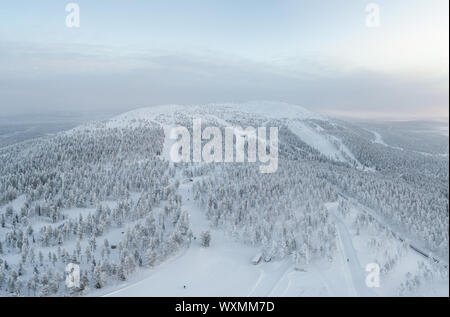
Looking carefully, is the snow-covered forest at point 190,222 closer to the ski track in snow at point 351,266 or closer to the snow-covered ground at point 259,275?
the snow-covered ground at point 259,275

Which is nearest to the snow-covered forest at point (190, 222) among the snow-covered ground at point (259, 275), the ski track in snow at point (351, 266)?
the snow-covered ground at point (259, 275)

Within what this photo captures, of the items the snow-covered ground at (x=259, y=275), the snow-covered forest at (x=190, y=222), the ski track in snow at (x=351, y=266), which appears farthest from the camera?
the snow-covered forest at (x=190, y=222)

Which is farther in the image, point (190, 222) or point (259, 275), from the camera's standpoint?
point (190, 222)

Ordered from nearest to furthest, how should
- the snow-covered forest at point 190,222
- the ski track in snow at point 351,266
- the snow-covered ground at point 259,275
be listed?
the ski track in snow at point 351,266 → the snow-covered ground at point 259,275 → the snow-covered forest at point 190,222

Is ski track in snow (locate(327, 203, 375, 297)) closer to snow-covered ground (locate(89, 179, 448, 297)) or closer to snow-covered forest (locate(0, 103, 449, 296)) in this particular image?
snow-covered ground (locate(89, 179, 448, 297))

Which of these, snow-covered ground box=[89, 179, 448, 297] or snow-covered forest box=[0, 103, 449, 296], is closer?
snow-covered ground box=[89, 179, 448, 297]

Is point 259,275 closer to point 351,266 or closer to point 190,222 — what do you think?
point 351,266

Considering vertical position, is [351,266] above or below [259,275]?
above

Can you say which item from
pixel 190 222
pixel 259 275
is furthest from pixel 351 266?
pixel 190 222

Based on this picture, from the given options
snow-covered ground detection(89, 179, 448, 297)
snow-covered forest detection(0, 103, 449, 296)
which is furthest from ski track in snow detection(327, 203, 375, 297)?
snow-covered forest detection(0, 103, 449, 296)

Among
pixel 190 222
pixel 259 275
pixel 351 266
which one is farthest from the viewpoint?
pixel 190 222

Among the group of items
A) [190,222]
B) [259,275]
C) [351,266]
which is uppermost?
[351,266]

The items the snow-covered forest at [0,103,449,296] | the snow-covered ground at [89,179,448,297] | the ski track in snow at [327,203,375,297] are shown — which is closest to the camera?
the ski track in snow at [327,203,375,297]
